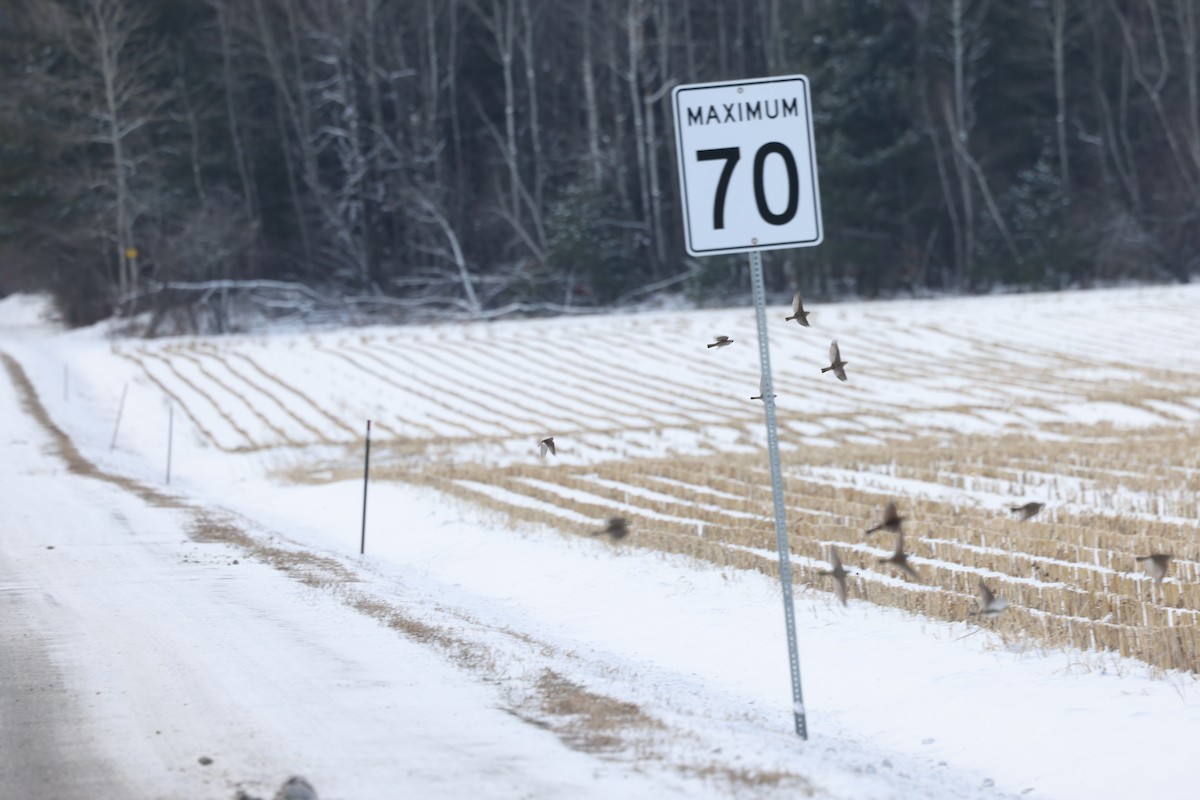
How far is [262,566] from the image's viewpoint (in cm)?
1339

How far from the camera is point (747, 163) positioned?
7207mm

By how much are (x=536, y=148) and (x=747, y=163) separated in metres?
53.9

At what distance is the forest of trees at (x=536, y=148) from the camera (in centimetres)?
5438

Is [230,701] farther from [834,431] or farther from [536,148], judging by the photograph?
[536,148]

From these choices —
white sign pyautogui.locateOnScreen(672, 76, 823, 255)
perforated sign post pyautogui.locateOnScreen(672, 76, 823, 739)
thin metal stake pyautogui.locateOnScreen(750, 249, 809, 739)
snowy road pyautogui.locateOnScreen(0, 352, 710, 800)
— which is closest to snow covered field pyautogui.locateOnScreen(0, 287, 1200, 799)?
snowy road pyautogui.locateOnScreen(0, 352, 710, 800)

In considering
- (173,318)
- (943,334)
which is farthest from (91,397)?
(943,334)

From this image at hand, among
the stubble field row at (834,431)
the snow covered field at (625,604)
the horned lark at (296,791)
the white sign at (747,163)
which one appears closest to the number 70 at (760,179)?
the white sign at (747,163)

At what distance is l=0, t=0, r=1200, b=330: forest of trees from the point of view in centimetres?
5438

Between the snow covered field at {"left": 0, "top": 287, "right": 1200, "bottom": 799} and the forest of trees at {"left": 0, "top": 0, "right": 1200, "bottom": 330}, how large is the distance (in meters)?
25.4

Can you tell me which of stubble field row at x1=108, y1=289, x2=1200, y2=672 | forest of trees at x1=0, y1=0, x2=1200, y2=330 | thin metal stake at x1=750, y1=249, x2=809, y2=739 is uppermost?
forest of trees at x1=0, y1=0, x2=1200, y2=330

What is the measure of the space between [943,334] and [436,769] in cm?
3795

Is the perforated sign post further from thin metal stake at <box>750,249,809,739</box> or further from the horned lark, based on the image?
the horned lark

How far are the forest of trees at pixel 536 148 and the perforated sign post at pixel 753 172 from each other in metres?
47.1

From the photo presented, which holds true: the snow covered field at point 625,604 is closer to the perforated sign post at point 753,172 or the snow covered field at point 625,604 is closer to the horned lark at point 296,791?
the horned lark at point 296,791
